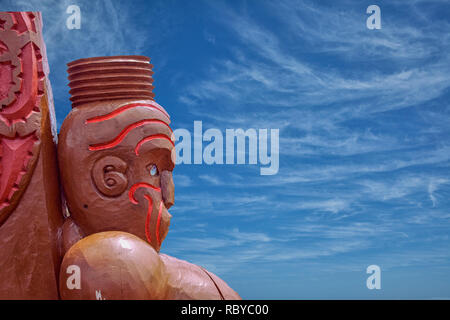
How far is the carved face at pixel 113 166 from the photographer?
5.36m

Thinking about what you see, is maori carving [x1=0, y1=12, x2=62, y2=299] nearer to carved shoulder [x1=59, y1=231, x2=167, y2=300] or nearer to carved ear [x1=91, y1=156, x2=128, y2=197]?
carved shoulder [x1=59, y1=231, x2=167, y2=300]

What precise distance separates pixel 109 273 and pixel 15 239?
0.98m

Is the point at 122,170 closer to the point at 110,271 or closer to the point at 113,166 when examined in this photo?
the point at 113,166

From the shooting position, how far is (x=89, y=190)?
537 centimetres

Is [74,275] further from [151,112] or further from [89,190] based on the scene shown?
[151,112]

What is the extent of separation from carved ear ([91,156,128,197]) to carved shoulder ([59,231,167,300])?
1.46 feet

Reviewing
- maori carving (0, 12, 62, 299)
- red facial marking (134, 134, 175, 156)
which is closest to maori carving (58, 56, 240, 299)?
red facial marking (134, 134, 175, 156)

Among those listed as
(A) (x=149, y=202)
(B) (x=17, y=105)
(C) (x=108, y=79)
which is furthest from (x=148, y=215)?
(B) (x=17, y=105)

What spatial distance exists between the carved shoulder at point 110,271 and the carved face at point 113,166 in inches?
12.5

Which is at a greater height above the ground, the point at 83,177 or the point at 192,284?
the point at 83,177

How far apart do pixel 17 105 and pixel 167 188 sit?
1546 mm

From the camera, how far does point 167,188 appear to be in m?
5.64

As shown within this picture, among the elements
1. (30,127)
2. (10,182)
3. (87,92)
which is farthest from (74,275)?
(87,92)
